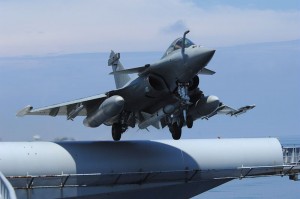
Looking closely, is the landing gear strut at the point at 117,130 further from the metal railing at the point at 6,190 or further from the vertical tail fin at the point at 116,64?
the metal railing at the point at 6,190

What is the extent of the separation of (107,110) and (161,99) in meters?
3.01

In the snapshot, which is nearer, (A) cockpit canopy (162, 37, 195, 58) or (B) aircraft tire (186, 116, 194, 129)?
(A) cockpit canopy (162, 37, 195, 58)

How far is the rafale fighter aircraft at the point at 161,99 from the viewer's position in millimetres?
30375

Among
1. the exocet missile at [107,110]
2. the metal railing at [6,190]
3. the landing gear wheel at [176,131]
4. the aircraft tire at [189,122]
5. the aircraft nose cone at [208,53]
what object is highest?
the aircraft nose cone at [208,53]

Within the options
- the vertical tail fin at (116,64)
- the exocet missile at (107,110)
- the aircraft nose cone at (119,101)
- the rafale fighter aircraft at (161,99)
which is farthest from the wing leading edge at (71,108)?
the vertical tail fin at (116,64)

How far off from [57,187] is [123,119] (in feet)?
18.5

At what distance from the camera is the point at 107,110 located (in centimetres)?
3072

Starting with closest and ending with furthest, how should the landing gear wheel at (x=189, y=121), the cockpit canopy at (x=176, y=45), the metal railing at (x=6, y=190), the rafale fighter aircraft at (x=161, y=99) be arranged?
1. the metal railing at (x=6, y=190)
2. the rafale fighter aircraft at (x=161, y=99)
3. the cockpit canopy at (x=176, y=45)
4. the landing gear wheel at (x=189, y=121)

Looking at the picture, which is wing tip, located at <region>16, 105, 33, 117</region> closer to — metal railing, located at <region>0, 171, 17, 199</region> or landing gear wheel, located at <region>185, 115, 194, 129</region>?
landing gear wheel, located at <region>185, 115, 194, 129</region>

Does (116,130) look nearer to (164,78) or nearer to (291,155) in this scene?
(164,78)

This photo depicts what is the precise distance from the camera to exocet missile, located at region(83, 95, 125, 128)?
30.2 meters

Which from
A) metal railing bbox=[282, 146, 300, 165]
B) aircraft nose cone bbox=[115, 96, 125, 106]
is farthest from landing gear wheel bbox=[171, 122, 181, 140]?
metal railing bbox=[282, 146, 300, 165]

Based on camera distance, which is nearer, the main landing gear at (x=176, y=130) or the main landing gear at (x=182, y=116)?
the main landing gear at (x=182, y=116)

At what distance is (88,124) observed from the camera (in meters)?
33.2
